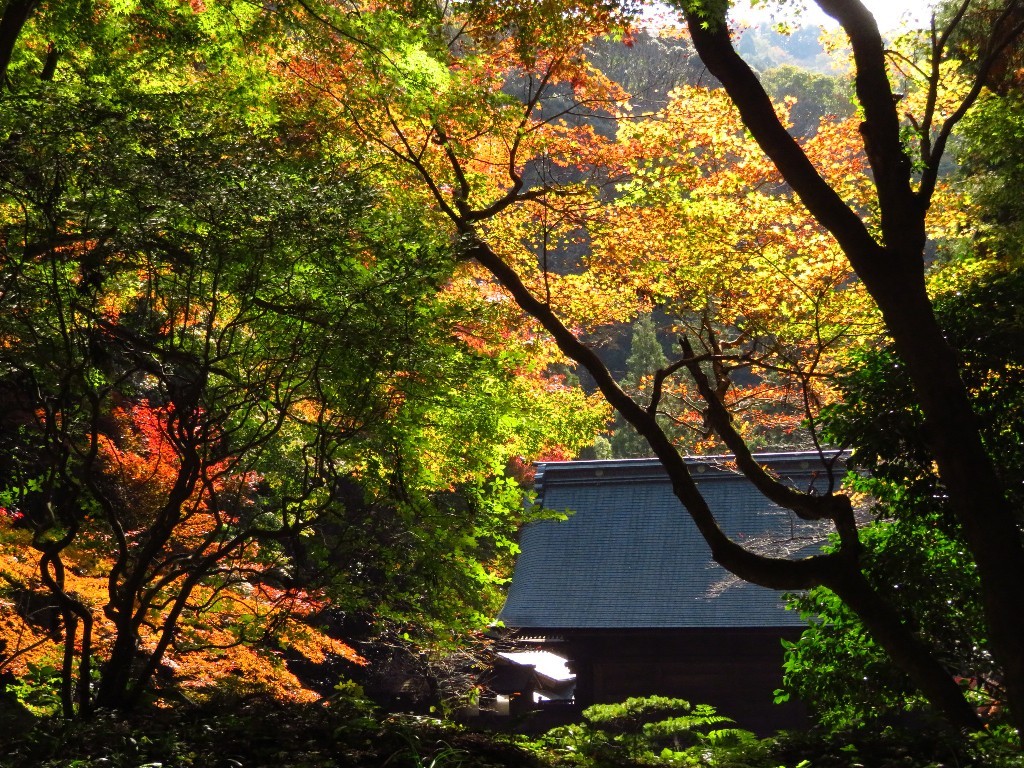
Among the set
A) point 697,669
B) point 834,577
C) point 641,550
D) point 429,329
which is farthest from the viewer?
point 641,550

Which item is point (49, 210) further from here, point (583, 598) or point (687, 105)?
point (583, 598)

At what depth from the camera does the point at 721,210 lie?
7.33m

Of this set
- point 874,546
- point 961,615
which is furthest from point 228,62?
point 961,615

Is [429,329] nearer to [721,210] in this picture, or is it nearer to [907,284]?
[907,284]

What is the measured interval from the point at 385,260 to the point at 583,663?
8.70 meters

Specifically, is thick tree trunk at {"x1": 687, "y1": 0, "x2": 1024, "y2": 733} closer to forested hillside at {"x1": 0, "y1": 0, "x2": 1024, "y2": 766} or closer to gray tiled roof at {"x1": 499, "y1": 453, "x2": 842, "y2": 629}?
forested hillside at {"x1": 0, "y1": 0, "x2": 1024, "y2": 766}

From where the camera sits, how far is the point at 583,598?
12.7m

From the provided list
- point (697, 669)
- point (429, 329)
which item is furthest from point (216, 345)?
point (697, 669)

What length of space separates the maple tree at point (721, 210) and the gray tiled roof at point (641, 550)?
14.6ft

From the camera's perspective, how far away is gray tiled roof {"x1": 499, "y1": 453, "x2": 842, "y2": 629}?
12.0 meters

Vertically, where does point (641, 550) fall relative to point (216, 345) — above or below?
above

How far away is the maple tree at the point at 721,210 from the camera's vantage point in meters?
4.62

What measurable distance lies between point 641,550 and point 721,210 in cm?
736

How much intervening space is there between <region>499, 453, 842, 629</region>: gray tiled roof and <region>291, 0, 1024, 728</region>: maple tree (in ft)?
14.6
